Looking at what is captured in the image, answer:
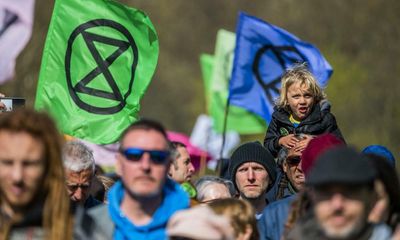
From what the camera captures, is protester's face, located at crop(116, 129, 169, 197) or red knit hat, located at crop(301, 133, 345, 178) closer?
protester's face, located at crop(116, 129, 169, 197)

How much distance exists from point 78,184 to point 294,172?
5.39 feet

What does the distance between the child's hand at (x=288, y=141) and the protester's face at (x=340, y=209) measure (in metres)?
3.60

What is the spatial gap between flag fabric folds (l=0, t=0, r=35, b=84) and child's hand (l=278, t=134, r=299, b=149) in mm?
4016

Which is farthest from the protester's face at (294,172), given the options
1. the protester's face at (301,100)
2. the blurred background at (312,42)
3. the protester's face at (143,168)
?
the blurred background at (312,42)

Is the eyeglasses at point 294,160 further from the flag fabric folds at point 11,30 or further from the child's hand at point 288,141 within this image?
the flag fabric folds at point 11,30

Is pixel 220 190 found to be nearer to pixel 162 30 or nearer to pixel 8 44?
pixel 8 44

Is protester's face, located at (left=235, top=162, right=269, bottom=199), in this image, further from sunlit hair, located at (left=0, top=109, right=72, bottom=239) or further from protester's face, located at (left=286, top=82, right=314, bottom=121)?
sunlit hair, located at (left=0, top=109, right=72, bottom=239)

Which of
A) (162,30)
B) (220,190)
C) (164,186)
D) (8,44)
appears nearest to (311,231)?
(164,186)

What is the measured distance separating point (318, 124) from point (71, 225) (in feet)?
13.1

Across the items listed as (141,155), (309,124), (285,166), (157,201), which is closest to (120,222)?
(157,201)

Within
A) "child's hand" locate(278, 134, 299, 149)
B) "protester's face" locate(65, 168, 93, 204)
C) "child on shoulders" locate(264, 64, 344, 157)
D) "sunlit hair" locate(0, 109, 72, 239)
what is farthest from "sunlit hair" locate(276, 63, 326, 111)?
"sunlit hair" locate(0, 109, 72, 239)

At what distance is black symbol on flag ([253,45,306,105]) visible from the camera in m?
16.1

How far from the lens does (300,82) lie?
38.1ft

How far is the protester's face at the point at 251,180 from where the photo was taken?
11.0 metres
